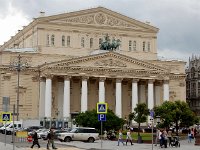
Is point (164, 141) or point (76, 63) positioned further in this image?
point (76, 63)

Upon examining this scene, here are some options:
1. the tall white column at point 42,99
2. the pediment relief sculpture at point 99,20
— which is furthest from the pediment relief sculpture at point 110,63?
the tall white column at point 42,99

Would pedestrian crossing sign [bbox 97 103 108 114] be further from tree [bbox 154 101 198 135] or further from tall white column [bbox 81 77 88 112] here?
tall white column [bbox 81 77 88 112]

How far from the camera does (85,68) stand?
94.3 m

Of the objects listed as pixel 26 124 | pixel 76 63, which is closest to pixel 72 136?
pixel 26 124

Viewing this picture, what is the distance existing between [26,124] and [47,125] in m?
4.93

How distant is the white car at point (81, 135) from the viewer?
5603 cm

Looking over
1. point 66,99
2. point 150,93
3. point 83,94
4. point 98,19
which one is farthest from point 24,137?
point 98,19

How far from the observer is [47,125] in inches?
3501

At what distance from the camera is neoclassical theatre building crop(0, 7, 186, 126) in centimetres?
9425

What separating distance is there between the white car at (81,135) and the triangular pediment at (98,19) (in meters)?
45.3

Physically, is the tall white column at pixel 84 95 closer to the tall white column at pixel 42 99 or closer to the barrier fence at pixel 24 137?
the tall white column at pixel 42 99

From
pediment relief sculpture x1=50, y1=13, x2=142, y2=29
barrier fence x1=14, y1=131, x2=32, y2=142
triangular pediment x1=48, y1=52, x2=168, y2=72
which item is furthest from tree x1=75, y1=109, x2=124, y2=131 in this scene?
pediment relief sculpture x1=50, y1=13, x2=142, y2=29

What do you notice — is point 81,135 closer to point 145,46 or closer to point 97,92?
point 97,92

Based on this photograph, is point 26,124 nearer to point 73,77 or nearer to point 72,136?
point 73,77
